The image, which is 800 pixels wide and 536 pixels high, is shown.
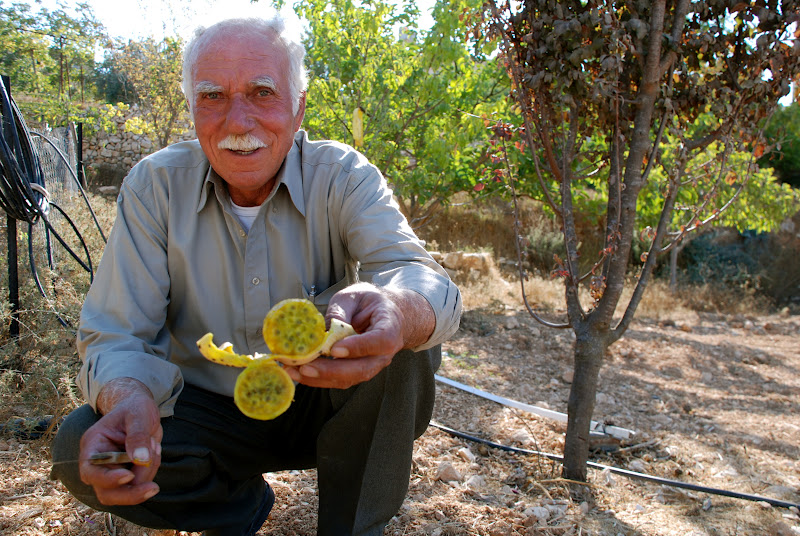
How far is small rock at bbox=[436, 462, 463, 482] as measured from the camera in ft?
8.80

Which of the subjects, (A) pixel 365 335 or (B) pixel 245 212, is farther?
(B) pixel 245 212

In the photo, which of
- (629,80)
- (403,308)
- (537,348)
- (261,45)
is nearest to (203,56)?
(261,45)

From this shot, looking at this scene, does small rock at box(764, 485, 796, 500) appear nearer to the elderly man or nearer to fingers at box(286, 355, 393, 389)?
the elderly man

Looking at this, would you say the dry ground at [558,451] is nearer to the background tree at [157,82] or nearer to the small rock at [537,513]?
the small rock at [537,513]

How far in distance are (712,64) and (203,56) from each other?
221cm

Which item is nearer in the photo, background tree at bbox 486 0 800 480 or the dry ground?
the dry ground

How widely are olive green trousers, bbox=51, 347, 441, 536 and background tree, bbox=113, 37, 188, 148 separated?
29.8ft

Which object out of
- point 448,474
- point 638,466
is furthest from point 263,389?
point 638,466

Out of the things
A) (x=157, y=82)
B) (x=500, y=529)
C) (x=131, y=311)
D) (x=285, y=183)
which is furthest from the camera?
(x=157, y=82)

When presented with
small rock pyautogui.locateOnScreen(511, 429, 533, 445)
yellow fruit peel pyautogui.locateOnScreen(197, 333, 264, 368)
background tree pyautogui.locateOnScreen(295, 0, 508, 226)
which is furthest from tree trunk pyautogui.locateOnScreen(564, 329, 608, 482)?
background tree pyautogui.locateOnScreen(295, 0, 508, 226)

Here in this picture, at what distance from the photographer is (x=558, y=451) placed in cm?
332

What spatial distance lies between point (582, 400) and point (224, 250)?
1796mm

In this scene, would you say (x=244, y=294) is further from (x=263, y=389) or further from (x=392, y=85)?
(x=392, y=85)

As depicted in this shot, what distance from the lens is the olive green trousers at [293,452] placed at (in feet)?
5.62
